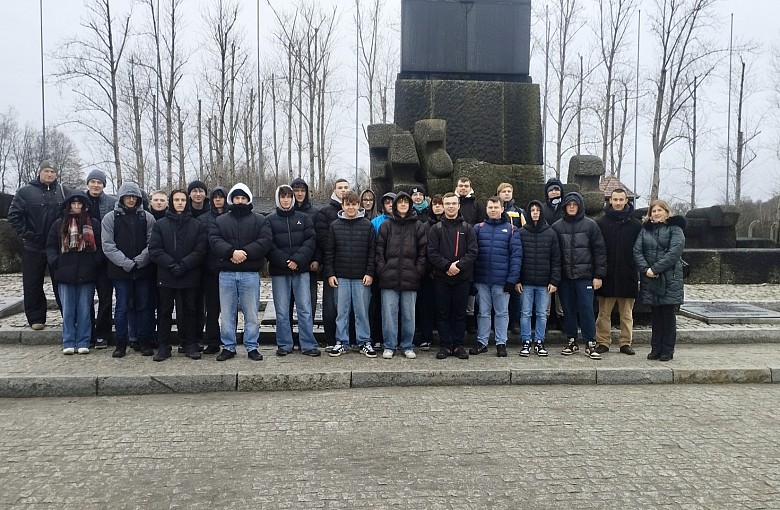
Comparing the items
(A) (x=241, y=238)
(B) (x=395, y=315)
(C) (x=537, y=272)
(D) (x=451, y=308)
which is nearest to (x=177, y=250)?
(A) (x=241, y=238)

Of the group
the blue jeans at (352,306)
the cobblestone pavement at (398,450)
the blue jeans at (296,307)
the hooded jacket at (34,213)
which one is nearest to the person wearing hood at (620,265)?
the cobblestone pavement at (398,450)

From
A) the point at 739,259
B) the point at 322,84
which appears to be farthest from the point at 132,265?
the point at 322,84

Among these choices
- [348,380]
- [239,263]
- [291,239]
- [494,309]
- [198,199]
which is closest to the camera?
[348,380]

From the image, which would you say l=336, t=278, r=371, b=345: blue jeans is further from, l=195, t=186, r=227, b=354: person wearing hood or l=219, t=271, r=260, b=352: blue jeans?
l=195, t=186, r=227, b=354: person wearing hood

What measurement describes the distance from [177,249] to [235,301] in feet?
2.60

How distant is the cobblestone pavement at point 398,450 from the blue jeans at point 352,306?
44.2 inches

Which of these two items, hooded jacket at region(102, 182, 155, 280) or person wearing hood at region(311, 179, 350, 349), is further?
person wearing hood at region(311, 179, 350, 349)

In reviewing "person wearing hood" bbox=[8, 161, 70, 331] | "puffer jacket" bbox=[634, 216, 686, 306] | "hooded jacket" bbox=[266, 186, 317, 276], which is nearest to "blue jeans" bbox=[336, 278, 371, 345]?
"hooded jacket" bbox=[266, 186, 317, 276]

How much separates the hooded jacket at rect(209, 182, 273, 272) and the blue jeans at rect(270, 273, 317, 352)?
1.15ft

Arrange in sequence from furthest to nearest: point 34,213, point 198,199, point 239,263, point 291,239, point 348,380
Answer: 1. point 34,213
2. point 198,199
3. point 291,239
4. point 239,263
5. point 348,380

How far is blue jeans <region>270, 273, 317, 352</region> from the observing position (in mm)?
6312

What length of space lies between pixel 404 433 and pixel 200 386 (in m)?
2.14

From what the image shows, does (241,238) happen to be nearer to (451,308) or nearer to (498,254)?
(451,308)

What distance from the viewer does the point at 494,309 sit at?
256 inches
